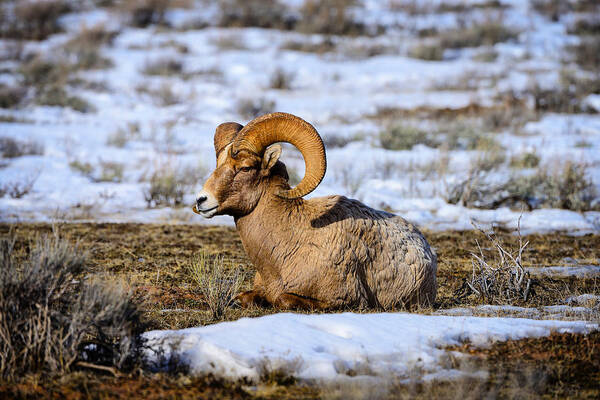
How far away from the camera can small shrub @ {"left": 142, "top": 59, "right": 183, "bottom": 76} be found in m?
25.8

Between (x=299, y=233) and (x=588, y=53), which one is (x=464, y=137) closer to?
(x=588, y=53)

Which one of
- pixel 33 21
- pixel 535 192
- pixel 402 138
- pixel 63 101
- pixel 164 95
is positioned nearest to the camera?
pixel 535 192

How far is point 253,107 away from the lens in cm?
2173

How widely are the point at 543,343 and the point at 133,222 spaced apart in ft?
28.4

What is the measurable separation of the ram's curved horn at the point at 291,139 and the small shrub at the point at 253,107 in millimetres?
14980

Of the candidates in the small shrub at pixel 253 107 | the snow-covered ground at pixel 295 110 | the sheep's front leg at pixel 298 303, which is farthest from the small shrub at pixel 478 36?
the sheep's front leg at pixel 298 303

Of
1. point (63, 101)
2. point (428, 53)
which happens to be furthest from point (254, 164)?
point (428, 53)

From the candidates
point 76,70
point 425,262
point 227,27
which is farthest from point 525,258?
point 227,27

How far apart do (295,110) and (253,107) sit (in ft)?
4.49

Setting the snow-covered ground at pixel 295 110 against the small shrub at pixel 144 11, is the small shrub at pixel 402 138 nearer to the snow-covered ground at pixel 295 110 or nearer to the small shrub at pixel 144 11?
the snow-covered ground at pixel 295 110

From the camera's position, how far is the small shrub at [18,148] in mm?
16688

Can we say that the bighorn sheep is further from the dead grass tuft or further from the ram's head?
the dead grass tuft

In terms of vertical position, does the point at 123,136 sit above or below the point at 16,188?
above

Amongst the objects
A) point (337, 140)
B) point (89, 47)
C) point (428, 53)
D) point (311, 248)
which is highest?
point (428, 53)
